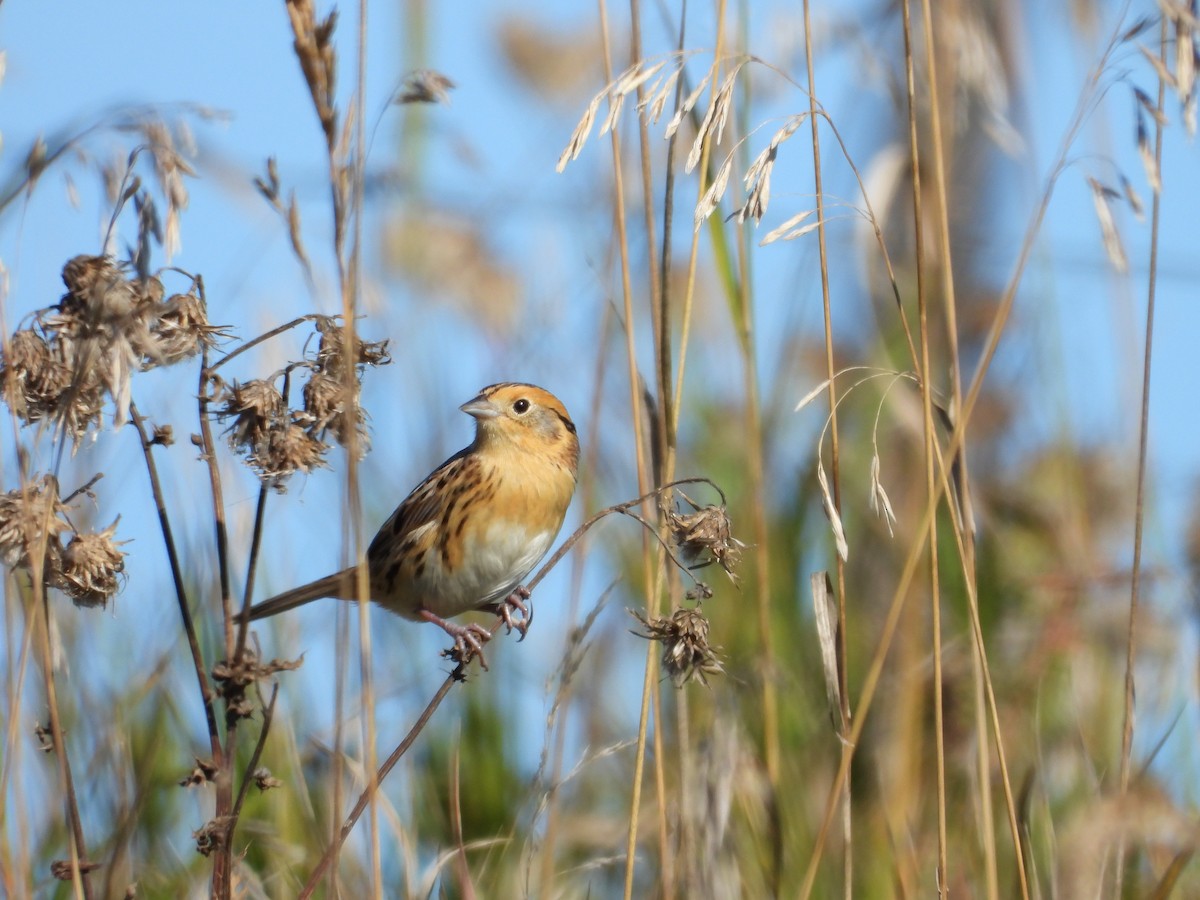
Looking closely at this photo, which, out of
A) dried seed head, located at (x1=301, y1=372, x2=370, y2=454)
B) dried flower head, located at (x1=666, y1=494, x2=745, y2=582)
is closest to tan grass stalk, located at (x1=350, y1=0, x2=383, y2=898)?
dried seed head, located at (x1=301, y1=372, x2=370, y2=454)

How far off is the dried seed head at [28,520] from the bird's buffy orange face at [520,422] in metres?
1.90

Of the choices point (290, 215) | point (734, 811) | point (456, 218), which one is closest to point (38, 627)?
point (290, 215)

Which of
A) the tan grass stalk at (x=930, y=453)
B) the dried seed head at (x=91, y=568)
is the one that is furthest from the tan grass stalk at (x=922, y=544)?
the dried seed head at (x=91, y=568)

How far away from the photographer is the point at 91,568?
6.11 ft

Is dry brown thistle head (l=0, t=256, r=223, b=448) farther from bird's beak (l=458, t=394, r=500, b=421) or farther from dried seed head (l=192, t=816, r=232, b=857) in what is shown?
bird's beak (l=458, t=394, r=500, b=421)

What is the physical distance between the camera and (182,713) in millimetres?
3357

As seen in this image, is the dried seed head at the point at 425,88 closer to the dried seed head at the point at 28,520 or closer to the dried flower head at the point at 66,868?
the dried seed head at the point at 28,520

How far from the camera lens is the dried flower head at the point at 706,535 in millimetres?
2182

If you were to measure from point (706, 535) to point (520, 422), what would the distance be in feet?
5.61

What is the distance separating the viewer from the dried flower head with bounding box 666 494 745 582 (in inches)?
85.9

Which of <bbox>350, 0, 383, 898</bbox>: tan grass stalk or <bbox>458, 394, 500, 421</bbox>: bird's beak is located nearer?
<bbox>350, 0, 383, 898</bbox>: tan grass stalk

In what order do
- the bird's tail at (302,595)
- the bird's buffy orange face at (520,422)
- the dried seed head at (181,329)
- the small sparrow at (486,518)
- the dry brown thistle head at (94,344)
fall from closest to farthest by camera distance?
1. the dry brown thistle head at (94,344)
2. the dried seed head at (181,329)
3. the bird's tail at (302,595)
4. the small sparrow at (486,518)
5. the bird's buffy orange face at (520,422)

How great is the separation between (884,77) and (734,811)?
69.4 inches

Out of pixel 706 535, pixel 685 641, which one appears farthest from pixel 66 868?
pixel 706 535
